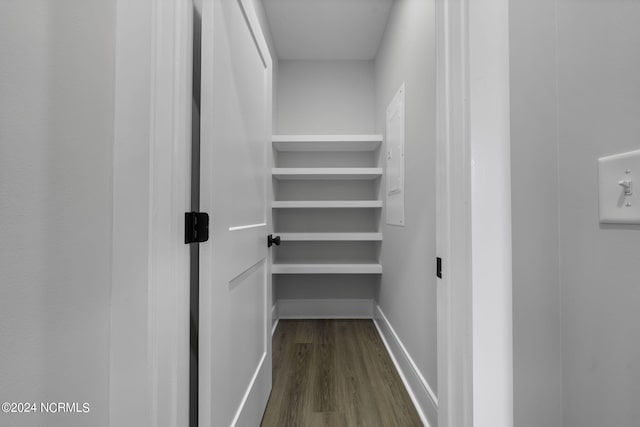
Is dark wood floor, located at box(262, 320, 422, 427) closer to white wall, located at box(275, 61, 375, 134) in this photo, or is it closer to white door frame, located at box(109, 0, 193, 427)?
white door frame, located at box(109, 0, 193, 427)

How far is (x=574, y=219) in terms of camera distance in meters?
0.68

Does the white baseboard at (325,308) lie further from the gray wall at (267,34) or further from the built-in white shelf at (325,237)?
the gray wall at (267,34)

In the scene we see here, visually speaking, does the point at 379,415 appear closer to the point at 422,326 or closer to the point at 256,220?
the point at 422,326

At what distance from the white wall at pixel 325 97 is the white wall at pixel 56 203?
2.44 m

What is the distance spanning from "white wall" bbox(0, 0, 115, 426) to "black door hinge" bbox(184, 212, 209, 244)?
16 cm

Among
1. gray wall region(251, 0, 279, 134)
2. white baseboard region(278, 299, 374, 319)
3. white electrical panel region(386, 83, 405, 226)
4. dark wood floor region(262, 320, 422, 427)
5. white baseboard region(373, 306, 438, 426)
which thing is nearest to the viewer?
white baseboard region(373, 306, 438, 426)

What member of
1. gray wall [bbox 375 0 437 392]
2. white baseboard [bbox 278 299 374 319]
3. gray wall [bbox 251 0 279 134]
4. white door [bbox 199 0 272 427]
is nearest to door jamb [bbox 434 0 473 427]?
gray wall [bbox 375 0 437 392]

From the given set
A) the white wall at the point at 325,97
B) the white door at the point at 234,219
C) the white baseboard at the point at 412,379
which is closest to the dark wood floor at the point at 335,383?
the white baseboard at the point at 412,379

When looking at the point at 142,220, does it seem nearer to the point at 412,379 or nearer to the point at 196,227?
the point at 196,227

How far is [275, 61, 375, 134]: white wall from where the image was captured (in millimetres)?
2953

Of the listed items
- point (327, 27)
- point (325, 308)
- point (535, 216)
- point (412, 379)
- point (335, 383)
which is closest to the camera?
point (535, 216)

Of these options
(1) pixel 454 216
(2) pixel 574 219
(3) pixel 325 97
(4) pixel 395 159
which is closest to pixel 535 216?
(2) pixel 574 219

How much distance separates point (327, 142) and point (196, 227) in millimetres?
2044

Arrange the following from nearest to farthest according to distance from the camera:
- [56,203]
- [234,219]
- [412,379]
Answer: [56,203] → [234,219] → [412,379]
